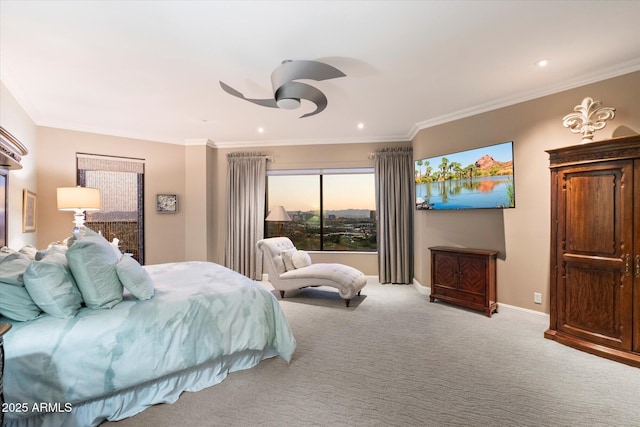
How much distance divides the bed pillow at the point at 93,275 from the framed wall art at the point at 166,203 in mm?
3462

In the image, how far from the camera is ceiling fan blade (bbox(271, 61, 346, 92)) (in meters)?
2.45

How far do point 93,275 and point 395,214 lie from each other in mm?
4396

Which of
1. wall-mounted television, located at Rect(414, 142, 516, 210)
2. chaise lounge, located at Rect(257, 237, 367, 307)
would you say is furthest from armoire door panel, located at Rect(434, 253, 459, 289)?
chaise lounge, located at Rect(257, 237, 367, 307)

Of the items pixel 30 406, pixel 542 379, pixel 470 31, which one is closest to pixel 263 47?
pixel 470 31

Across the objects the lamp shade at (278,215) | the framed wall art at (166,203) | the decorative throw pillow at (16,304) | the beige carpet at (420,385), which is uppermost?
the framed wall art at (166,203)

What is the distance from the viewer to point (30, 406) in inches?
62.2

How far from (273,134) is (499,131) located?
11.3ft

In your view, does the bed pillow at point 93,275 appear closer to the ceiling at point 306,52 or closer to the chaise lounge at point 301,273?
the ceiling at point 306,52

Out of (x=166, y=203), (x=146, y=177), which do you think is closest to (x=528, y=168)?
(x=166, y=203)

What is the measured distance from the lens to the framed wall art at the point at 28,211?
3578 mm

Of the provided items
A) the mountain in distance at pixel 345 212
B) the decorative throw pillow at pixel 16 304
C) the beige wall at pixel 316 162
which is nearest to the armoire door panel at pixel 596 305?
the beige wall at pixel 316 162

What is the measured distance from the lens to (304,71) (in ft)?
8.27

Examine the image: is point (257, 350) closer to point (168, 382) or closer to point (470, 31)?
point (168, 382)

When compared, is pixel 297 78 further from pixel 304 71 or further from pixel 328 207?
pixel 328 207
